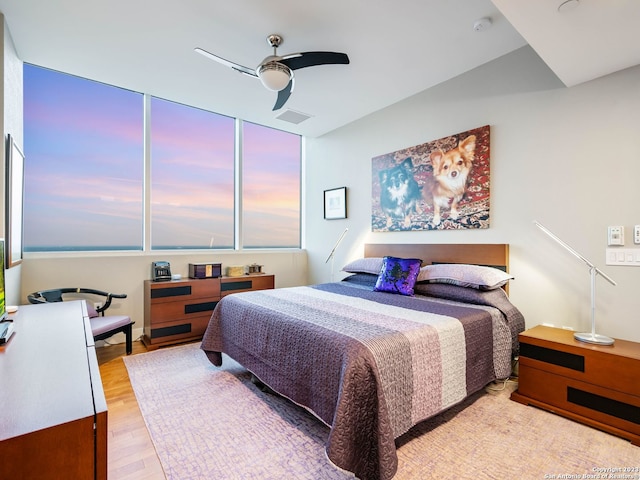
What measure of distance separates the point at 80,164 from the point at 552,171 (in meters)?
4.60

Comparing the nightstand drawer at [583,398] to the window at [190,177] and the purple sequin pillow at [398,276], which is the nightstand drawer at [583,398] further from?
the window at [190,177]

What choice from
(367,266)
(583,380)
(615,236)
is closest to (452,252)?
(367,266)

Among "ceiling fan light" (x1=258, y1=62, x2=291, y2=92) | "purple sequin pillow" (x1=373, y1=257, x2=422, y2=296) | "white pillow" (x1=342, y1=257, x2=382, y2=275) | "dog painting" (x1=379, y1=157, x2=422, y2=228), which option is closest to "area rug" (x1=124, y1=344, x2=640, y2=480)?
"purple sequin pillow" (x1=373, y1=257, x2=422, y2=296)

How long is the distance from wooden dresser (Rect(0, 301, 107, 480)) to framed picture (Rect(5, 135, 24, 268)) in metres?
1.62

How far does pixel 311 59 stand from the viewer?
91.7 inches

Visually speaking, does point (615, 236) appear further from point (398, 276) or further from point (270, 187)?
point (270, 187)

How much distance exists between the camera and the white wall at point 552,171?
2227 millimetres

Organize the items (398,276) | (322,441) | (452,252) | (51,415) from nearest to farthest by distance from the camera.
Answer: (51,415), (322,441), (398,276), (452,252)

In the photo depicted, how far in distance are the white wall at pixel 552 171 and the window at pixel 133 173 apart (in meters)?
2.46

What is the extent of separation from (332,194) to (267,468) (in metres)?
3.53

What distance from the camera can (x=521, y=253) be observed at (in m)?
2.72

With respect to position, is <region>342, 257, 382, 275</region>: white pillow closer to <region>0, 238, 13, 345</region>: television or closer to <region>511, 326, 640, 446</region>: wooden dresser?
<region>511, 326, 640, 446</region>: wooden dresser

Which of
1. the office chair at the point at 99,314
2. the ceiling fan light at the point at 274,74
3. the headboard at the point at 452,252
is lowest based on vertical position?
the office chair at the point at 99,314

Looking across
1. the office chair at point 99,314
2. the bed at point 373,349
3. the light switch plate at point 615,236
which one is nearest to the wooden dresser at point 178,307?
the office chair at point 99,314
